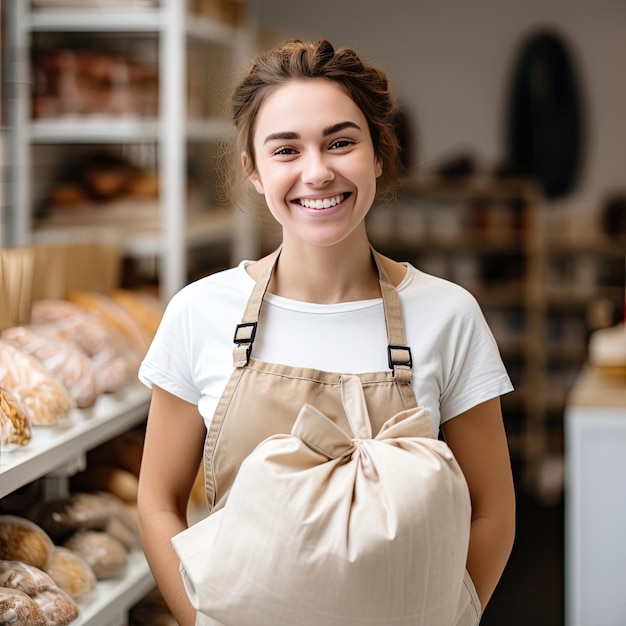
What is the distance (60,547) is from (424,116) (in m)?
5.33

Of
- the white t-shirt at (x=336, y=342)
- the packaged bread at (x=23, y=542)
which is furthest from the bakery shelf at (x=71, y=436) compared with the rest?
the white t-shirt at (x=336, y=342)

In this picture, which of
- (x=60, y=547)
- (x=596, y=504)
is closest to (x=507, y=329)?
(x=596, y=504)

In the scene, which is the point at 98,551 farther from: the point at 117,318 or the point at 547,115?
the point at 547,115

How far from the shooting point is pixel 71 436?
227 cm

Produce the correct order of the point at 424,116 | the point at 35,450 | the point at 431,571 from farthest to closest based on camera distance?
the point at 424,116, the point at 35,450, the point at 431,571

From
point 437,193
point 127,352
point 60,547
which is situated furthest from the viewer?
point 437,193

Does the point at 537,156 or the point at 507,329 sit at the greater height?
the point at 537,156

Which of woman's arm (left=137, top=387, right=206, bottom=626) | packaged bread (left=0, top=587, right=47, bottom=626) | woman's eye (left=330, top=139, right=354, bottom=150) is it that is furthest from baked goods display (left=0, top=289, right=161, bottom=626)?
woman's eye (left=330, top=139, right=354, bottom=150)

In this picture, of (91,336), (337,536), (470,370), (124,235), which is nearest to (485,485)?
(470,370)

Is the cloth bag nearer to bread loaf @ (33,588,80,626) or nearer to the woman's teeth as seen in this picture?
the woman's teeth

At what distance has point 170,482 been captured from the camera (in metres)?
1.73

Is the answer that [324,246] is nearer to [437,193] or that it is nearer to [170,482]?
[170,482]

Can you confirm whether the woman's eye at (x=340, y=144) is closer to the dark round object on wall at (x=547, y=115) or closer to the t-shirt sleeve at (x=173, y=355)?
the t-shirt sleeve at (x=173, y=355)

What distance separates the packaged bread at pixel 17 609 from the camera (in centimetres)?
179
